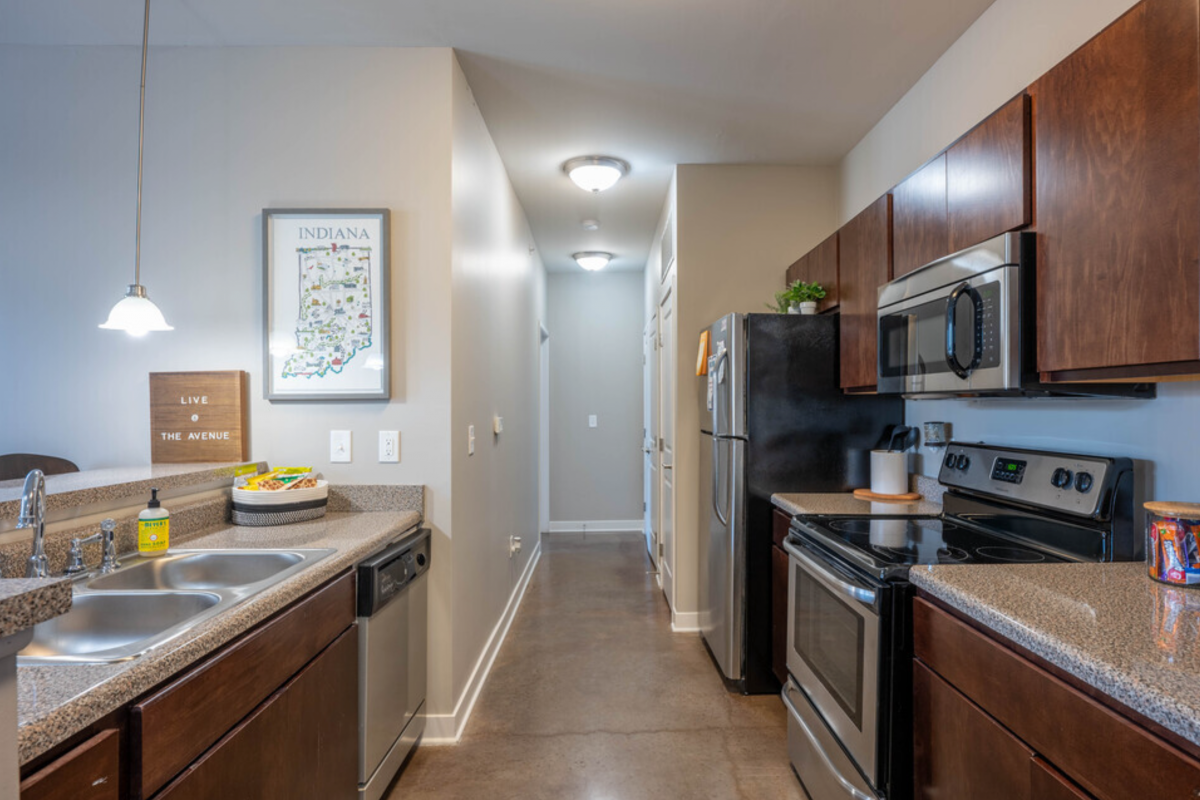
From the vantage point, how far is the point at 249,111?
2.22m

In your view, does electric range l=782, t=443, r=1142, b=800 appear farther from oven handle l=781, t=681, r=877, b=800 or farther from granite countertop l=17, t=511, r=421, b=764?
granite countertop l=17, t=511, r=421, b=764

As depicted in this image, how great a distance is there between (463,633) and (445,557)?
0.41m

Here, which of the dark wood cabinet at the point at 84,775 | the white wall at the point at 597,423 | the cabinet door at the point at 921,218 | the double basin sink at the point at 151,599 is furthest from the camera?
the white wall at the point at 597,423

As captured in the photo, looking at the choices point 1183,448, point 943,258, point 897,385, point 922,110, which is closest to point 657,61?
point 922,110

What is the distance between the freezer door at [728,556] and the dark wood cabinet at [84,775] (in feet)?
7.12

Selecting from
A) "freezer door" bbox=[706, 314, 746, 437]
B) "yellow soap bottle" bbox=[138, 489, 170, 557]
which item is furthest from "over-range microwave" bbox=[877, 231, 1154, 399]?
"yellow soap bottle" bbox=[138, 489, 170, 557]

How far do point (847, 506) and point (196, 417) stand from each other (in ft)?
7.85

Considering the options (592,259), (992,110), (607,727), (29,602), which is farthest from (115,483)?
(592,259)

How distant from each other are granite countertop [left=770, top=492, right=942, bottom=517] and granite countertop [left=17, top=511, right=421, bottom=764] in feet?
5.06

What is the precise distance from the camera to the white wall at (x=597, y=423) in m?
5.97

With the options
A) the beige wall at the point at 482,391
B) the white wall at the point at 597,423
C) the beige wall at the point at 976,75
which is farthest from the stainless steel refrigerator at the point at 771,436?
the white wall at the point at 597,423

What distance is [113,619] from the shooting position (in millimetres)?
1336

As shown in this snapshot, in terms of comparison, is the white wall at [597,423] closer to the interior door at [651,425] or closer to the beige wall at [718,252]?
the interior door at [651,425]

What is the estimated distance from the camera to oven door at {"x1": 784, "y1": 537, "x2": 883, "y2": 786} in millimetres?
1498
